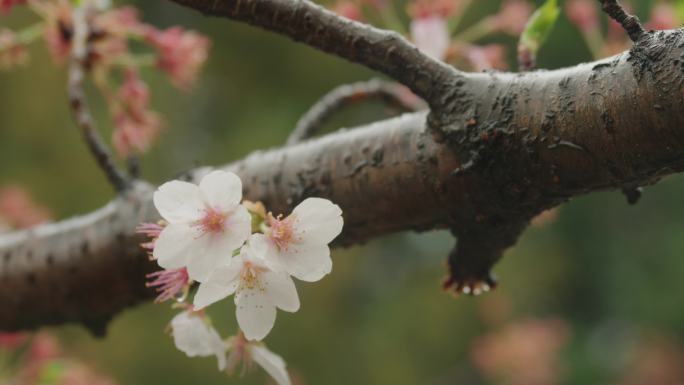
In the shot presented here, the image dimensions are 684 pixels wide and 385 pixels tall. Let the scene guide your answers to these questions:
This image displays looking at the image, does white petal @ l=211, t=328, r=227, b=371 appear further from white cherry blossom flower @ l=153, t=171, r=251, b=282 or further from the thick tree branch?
the thick tree branch

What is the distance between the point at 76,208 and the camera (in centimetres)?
215

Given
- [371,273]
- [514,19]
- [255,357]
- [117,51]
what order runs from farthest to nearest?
[371,273], [514,19], [117,51], [255,357]

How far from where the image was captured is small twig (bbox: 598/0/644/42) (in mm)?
469

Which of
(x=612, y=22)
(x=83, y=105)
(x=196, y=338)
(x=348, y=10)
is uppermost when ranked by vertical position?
(x=612, y=22)

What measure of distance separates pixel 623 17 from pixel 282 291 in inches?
10.5

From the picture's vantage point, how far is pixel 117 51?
3.02ft

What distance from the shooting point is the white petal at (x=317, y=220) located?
0.44 meters

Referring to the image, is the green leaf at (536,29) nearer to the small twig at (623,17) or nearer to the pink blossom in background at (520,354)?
the small twig at (623,17)

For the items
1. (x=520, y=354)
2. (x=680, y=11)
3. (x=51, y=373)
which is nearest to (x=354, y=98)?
(x=680, y=11)

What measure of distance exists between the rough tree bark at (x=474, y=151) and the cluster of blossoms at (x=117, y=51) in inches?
10.6

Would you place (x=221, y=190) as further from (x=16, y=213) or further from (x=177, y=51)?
(x=16, y=213)

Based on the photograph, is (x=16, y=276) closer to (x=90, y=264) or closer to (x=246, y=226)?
(x=90, y=264)

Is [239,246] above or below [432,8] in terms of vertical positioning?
below

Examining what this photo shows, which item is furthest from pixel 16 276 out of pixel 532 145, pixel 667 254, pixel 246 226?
pixel 667 254
